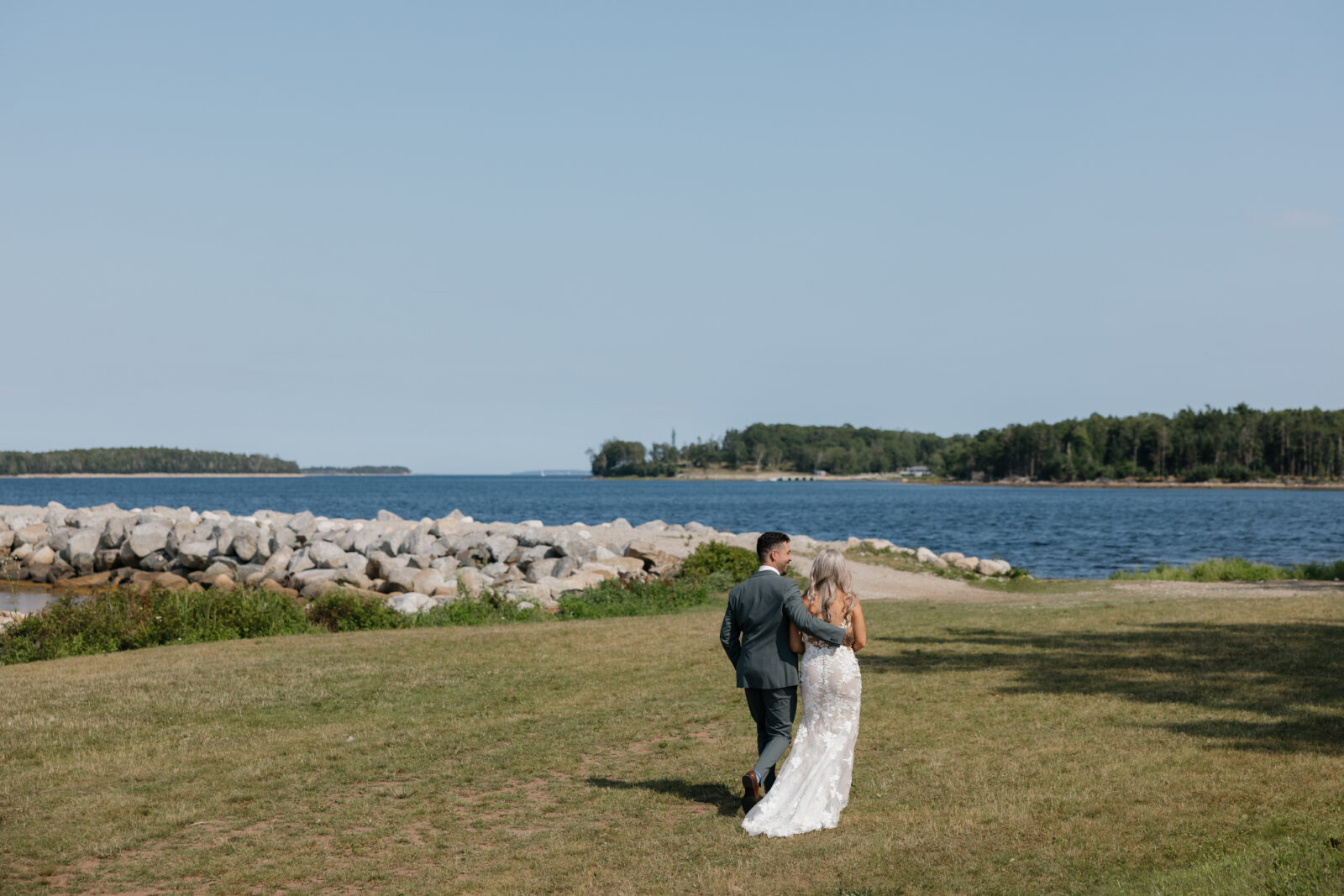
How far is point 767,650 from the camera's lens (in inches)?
289

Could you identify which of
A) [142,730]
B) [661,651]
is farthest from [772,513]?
[142,730]

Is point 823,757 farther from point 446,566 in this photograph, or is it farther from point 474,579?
point 446,566

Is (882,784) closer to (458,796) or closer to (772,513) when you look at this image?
(458,796)

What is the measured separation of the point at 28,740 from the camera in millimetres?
9703

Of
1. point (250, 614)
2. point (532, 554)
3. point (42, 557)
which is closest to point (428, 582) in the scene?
point (532, 554)

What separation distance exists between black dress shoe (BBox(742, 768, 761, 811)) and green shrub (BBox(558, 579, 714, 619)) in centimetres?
1191

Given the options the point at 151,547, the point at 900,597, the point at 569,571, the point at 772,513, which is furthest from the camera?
the point at 772,513

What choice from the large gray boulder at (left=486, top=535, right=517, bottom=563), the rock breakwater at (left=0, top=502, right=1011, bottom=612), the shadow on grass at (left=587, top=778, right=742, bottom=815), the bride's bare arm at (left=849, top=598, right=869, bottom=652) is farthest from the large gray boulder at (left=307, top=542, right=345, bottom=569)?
the bride's bare arm at (left=849, top=598, right=869, bottom=652)

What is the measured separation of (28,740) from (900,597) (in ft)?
52.7

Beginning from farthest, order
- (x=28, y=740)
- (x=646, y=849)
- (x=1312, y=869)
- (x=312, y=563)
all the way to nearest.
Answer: (x=312, y=563) → (x=28, y=740) → (x=646, y=849) → (x=1312, y=869)

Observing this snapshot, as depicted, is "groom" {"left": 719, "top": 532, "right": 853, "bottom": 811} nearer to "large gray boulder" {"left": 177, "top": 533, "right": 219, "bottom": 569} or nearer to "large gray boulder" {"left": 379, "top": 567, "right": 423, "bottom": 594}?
"large gray boulder" {"left": 379, "top": 567, "right": 423, "bottom": 594}

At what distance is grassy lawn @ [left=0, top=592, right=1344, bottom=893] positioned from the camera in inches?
244

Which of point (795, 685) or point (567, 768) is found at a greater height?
point (795, 685)

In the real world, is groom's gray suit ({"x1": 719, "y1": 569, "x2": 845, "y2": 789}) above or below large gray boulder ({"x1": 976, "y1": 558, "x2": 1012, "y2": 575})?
above
